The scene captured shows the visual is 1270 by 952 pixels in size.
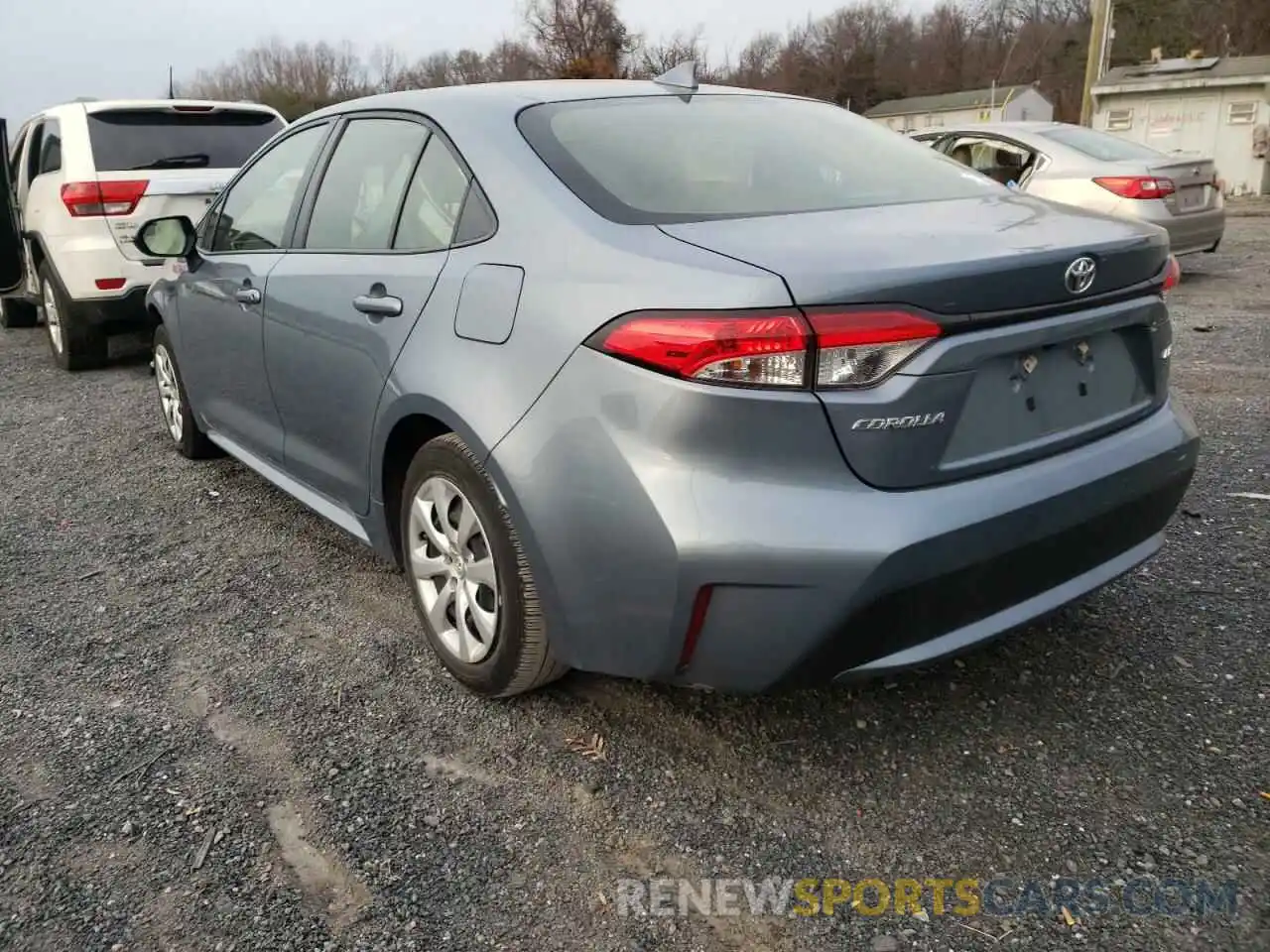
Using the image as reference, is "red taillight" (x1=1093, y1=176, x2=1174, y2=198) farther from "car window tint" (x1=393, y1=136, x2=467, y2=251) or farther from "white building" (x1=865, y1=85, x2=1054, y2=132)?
"white building" (x1=865, y1=85, x2=1054, y2=132)

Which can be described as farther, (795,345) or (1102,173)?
(1102,173)

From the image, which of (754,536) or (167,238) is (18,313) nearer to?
(167,238)

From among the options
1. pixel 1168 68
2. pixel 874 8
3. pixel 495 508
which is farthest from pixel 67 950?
pixel 874 8

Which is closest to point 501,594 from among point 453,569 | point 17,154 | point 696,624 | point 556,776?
point 453,569

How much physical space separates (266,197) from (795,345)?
2593 millimetres

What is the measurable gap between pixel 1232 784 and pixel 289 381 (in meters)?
2.86

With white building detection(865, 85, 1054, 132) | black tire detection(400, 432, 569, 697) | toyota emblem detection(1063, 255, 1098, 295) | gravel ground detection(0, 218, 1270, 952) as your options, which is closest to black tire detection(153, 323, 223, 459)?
gravel ground detection(0, 218, 1270, 952)

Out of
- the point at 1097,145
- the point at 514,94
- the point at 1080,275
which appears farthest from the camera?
the point at 1097,145

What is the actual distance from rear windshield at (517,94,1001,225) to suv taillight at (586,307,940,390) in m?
0.44

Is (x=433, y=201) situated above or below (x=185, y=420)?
above

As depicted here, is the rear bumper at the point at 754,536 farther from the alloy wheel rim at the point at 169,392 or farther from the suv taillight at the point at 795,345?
the alloy wheel rim at the point at 169,392

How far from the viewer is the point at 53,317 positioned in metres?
7.28

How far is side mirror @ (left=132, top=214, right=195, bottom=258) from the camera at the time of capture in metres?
4.25

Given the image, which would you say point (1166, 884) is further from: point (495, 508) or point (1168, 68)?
point (1168, 68)
